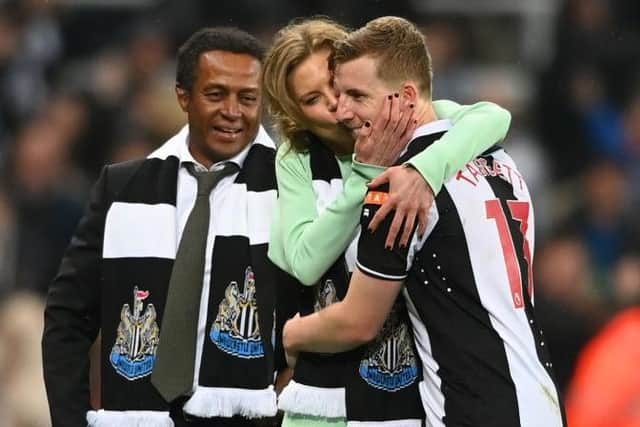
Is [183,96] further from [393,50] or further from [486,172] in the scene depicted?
[486,172]

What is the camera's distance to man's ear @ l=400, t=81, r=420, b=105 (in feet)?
12.1

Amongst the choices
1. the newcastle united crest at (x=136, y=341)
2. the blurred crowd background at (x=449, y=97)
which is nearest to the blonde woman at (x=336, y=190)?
the newcastle united crest at (x=136, y=341)

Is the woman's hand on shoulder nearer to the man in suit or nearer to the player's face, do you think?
the player's face

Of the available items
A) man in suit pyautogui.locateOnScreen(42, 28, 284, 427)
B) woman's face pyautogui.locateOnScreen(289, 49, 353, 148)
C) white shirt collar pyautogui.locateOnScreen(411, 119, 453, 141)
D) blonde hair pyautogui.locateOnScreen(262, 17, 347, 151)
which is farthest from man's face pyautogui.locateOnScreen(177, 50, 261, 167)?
white shirt collar pyautogui.locateOnScreen(411, 119, 453, 141)

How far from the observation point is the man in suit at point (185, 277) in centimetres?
418

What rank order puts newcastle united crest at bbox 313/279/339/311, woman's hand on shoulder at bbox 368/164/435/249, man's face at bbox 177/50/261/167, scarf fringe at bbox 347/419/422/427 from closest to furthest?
woman's hand on shoulder at bbox 368/164/435/249 < scarf fringe at bbox 347/419/422/427 < newcastle united crest at bbox 313/279/339/311 < man's face at bbox 177/50/261/167

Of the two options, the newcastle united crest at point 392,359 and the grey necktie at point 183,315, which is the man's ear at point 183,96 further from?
the newcastle united crest at point 392,359

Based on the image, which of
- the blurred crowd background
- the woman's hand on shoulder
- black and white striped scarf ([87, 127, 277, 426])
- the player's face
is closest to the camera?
the woman's hand on shoulder

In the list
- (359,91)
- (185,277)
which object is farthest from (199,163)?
→ (359,91)

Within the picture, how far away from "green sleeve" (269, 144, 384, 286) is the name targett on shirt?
221 mm

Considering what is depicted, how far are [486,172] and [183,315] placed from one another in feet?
3.13

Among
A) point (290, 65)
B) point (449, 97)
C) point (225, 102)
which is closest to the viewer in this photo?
point (290, 65)

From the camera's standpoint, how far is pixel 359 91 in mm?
3713

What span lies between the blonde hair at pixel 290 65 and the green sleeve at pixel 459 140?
0.35m
